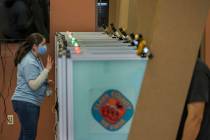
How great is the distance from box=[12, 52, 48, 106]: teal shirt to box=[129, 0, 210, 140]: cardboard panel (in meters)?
1.33

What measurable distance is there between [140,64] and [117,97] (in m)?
0.19

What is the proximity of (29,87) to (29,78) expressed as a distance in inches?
4.6

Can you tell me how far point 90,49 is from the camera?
6.37 feet

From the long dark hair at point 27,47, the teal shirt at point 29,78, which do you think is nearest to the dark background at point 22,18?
the long dark hair at point 27,47

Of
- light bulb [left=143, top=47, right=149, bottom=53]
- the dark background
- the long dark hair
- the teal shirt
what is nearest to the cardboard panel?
light bulb [left=143, top=47, right=149, bottom=53]

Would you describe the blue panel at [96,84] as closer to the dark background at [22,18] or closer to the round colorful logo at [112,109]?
the round colorful logo at [112,109]

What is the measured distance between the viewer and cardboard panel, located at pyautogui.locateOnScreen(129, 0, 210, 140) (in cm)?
177

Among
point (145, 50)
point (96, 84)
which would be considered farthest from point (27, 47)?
point (145, 50)

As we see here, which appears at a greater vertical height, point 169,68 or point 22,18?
point 22,18

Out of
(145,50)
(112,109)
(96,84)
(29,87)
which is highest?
(145,50)

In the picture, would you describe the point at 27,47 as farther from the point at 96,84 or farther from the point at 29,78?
the point at 96,84

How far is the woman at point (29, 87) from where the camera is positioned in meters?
3.03

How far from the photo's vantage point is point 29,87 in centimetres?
307

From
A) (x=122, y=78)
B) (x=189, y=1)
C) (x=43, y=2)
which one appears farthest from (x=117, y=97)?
(x=43, y=2)
